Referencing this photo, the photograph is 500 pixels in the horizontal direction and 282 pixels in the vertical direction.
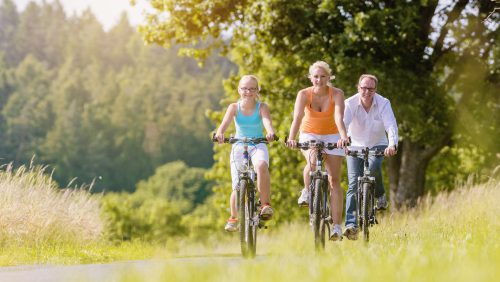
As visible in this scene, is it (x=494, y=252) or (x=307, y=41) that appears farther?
(x=307, y=41)

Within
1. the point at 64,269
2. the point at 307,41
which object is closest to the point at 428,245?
the point at 64,269

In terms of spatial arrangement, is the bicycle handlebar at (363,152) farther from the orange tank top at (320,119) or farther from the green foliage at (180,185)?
the green foliage at (180,185)

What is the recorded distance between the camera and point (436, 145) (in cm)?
2205

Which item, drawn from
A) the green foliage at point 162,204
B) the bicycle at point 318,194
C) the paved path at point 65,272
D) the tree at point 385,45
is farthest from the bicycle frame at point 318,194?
the green foliage at point 162,204

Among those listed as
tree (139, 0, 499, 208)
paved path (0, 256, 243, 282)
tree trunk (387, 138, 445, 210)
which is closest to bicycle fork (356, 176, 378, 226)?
paved path (0, 256, 243, 282)

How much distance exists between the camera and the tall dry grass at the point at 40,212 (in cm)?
1156

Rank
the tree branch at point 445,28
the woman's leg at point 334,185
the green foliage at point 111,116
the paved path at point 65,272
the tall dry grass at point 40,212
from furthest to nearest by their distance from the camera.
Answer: the green foliage at point 111,116 < the tree branch at point 445,28 < the tall dry grass at point 40,212 < the woman's leg at point 334,185 < the paved path at point 65,272

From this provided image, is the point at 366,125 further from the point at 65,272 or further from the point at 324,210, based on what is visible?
the point at 65,272

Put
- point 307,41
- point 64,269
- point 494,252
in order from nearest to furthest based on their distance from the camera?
point 494,252 → point 64,269 → point 307,41

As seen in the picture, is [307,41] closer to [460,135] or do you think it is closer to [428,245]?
[460,135]

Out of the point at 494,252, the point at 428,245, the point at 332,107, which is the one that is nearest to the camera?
the point at 494,252

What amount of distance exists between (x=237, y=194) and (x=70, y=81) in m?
115

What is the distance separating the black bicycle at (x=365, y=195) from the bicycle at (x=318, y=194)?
13.7 inches

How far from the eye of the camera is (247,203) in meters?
9.55
